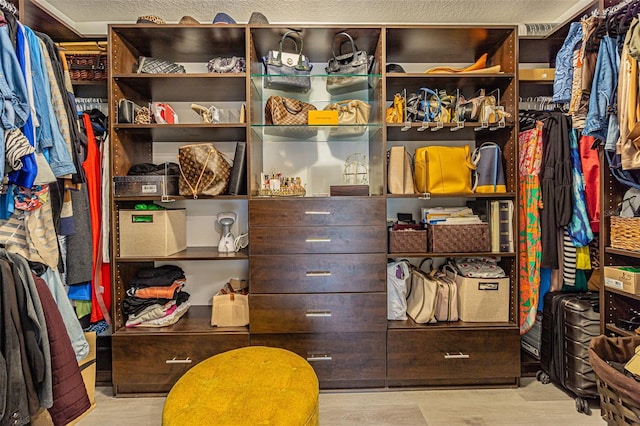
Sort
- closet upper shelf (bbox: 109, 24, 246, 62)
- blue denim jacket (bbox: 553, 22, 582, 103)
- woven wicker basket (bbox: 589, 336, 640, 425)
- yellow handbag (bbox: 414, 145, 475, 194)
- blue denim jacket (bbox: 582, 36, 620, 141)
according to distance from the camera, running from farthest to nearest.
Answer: yellow handbag (bbox: 414, 145, 475, 194) < closet upper shelf (bbox: 109, 24, 246, 62) < blue denim jacket (bbox: 553, 22, 582, 103) < blue denim jacket (bbox: 582, 36, 620, 141) < woven wicker basket (bbox: 589, 336, 640, 425)

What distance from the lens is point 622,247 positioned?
5.61ft

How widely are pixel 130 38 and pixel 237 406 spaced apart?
2163 millimetres

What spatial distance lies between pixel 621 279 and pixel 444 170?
40.1 inches

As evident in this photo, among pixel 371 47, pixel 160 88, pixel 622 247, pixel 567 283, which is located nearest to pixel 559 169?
pixel 622 247

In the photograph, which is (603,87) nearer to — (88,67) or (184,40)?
(184,40)

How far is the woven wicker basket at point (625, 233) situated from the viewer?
164cm

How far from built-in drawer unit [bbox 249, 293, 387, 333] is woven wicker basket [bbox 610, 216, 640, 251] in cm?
135

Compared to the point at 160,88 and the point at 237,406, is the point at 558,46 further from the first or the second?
the point at 237,406

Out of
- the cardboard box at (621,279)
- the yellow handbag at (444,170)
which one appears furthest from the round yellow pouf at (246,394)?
the cardboard box at (621,279)

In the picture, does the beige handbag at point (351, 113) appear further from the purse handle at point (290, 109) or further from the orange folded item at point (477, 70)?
the orange folded item at point (477, 70)

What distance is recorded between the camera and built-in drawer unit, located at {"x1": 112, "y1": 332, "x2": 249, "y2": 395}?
2068 millimetres

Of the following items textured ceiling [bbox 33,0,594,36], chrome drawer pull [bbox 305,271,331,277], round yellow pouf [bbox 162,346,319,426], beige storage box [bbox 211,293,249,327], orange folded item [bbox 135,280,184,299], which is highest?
textured ceiling [bbox 33,0,594,36]

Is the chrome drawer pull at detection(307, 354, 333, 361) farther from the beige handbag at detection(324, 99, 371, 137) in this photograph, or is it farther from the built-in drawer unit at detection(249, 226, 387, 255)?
the beige handbag at detection(324, 99, 371, 137)

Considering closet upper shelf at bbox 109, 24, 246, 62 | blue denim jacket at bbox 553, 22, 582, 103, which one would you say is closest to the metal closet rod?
closet upper shelf at bbox 109, 24, 246, 62
